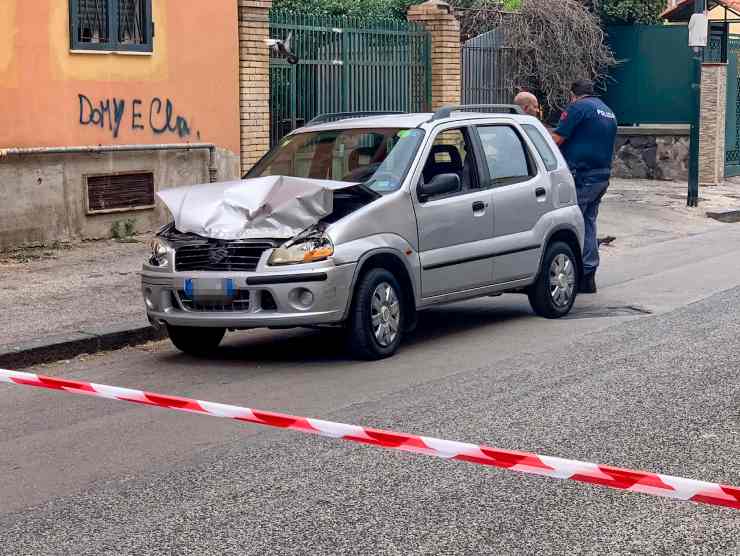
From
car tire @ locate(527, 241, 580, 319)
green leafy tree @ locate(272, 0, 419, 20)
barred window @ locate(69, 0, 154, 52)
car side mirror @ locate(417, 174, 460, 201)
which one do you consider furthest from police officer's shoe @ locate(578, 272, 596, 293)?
green leafy tree @ locate(272, 0, 419, 20)

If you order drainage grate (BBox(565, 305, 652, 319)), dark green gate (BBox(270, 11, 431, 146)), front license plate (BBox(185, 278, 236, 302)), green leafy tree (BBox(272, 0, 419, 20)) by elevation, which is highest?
green leafy tree (BBox(272, 0, 419, 20))

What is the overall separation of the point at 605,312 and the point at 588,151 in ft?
5.82

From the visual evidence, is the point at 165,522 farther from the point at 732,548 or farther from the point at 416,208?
the point at 416,208

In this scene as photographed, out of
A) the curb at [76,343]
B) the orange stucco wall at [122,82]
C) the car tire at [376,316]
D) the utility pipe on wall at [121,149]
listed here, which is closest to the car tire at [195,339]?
the curb at [76,343]

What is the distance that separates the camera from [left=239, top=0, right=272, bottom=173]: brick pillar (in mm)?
16219

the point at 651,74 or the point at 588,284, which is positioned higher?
the point at 651,74

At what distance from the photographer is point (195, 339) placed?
930cm

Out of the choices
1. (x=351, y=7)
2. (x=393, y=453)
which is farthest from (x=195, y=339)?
(x=351, y=7)

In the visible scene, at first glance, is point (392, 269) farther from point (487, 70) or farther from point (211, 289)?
point (487, 70)

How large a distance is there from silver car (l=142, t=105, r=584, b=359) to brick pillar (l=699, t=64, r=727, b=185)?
14.2 m

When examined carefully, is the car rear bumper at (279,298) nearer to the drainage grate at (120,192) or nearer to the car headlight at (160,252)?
the car headlight at (160,252)

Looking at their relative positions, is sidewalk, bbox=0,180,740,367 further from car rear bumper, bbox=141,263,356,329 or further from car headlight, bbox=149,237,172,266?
car rear bumper, bbox=141,263,356,329

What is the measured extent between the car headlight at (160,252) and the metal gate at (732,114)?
60.5 feet

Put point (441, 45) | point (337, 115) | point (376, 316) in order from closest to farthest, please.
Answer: point (376, 316), point (337, 115), point (441, 45)
